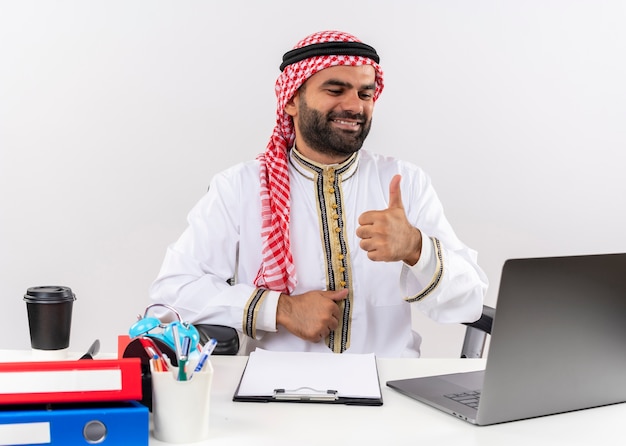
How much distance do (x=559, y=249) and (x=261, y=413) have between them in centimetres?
247

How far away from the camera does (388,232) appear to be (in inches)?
76.8

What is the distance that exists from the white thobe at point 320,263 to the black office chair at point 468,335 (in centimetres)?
3

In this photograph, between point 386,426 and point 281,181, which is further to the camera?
point 281,181

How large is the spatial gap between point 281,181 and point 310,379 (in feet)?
3.18

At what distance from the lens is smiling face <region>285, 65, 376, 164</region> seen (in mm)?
2396

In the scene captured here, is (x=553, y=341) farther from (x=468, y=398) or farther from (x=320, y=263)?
(x=320, y=263)

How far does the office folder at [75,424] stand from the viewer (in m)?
1.11

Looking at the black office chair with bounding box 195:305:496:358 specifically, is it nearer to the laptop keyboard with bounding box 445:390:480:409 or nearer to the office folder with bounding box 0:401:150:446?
the laptop keyboard with bounding box 445:390:480:409

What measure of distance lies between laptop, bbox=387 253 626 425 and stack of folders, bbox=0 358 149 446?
545 mm

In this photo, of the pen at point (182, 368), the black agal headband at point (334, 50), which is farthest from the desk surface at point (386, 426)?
the black agal headband at point (334, 50)

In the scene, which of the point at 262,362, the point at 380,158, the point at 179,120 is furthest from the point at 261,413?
the point at 179,120

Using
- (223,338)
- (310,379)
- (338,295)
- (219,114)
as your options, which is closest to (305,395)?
(310,379)

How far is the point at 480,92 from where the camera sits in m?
3.38

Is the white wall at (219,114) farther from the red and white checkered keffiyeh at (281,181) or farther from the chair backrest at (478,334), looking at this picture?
the chair backrest at (478,334)
